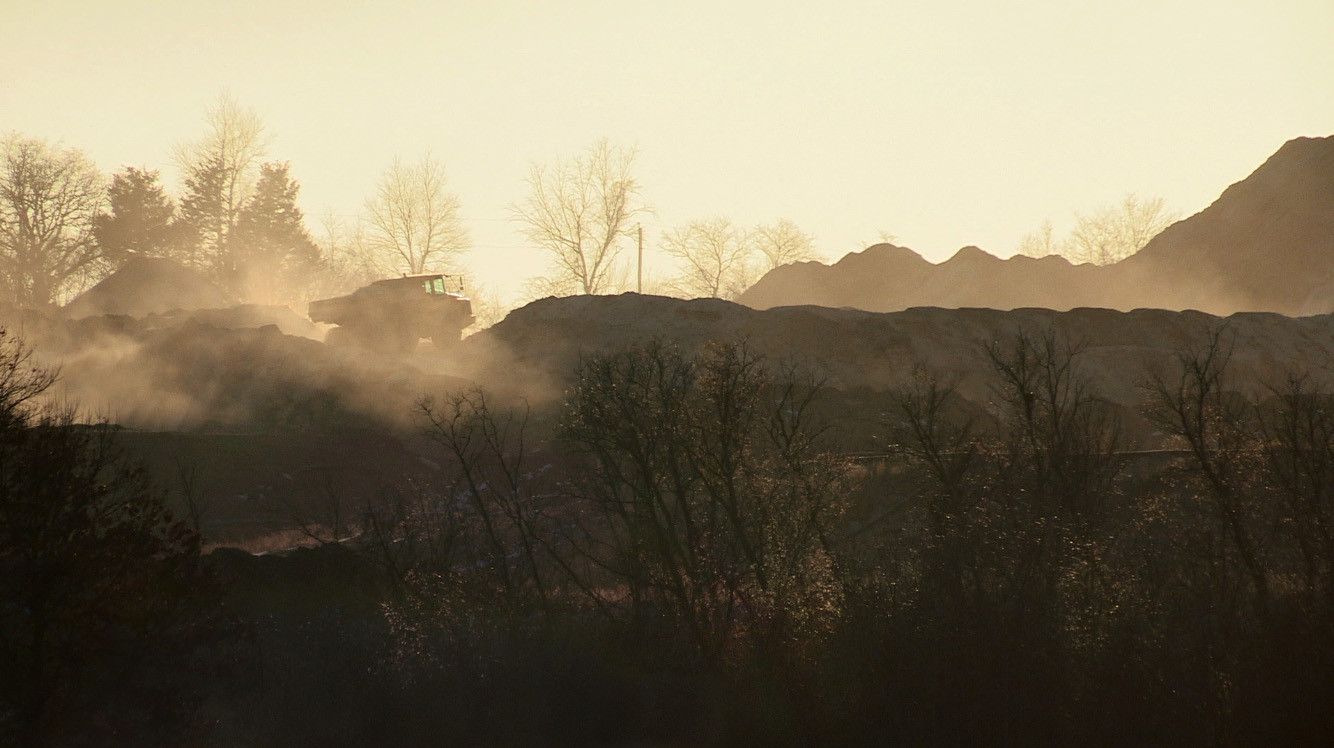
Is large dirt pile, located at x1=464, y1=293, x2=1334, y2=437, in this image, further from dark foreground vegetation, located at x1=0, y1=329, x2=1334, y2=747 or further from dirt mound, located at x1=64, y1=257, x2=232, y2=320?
dirt mound, located at x1=64, y1=257, x2=232, y2=320

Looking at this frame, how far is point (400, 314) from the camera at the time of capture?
3969cm

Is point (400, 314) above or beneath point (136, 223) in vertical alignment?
beneath

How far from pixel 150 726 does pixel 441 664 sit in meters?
4.54

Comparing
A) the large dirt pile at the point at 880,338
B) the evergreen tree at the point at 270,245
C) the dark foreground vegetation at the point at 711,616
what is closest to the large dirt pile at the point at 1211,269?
the large dirt pile at the point at 880,338

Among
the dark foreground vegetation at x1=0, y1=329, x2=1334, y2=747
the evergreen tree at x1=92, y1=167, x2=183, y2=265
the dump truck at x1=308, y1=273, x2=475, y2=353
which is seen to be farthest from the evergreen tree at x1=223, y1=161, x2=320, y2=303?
the dark foreground vegetation at x1=0, y1=329, x2=1334, y2=747

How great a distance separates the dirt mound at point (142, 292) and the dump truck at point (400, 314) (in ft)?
60.0

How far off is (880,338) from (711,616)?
22.6m

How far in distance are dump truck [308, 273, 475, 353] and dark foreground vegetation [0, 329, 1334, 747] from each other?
731 inches

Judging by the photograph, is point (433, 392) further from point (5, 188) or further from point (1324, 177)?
point (1324, 177)

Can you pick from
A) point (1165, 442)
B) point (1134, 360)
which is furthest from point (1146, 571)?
point (1134, 360)

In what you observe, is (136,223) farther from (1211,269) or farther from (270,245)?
(1211,269)

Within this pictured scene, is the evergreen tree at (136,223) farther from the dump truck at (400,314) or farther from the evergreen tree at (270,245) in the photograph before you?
the dump truck at (400,314)

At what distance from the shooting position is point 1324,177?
5725 centimetres

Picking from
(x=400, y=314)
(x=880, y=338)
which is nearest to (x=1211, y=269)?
(x=880, y=338)
